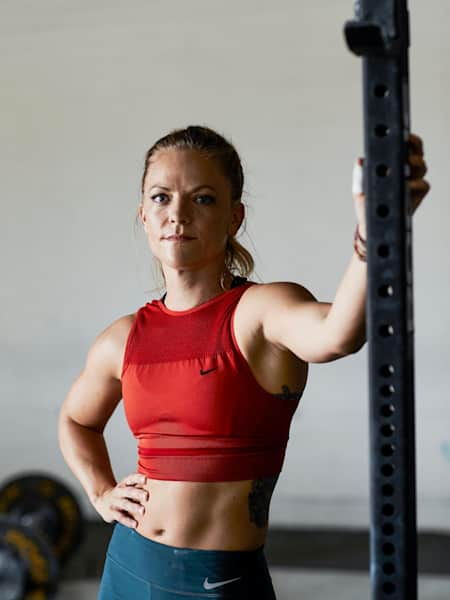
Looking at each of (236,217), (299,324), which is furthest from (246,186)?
(299,324)

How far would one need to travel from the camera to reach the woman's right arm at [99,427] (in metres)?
1.70

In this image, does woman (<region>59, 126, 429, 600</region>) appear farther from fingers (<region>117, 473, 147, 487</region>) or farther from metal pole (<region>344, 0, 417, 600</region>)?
metal pole (<region>344, 0, 417, 600</region>)

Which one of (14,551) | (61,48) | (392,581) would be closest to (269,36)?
(61,48)

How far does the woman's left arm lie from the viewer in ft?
3.44

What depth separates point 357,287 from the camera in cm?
113

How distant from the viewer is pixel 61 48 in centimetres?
561

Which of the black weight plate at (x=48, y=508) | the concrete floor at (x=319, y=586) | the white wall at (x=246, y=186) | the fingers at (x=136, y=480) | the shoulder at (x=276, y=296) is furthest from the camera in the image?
the white wall at (x=246, y=186)

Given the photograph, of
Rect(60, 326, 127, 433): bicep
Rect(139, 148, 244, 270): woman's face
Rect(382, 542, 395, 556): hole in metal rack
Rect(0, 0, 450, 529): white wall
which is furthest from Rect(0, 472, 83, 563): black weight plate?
Rect(382, 542, 395, 556): hole in metal rack

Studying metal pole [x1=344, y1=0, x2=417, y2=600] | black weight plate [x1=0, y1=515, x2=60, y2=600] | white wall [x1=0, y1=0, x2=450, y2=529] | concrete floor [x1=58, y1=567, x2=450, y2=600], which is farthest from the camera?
white wall [x1=0, y1=0, x2=450, y2=529]

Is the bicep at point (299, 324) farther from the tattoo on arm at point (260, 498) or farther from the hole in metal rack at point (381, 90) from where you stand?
the hole in metal rack at point (381, 90)

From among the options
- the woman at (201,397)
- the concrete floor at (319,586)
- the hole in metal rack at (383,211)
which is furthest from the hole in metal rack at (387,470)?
the concrete floor at (319,586)

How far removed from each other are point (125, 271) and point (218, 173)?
3.93m

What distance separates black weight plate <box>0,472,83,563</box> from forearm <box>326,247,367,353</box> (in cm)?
250

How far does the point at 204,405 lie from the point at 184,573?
0.27m
